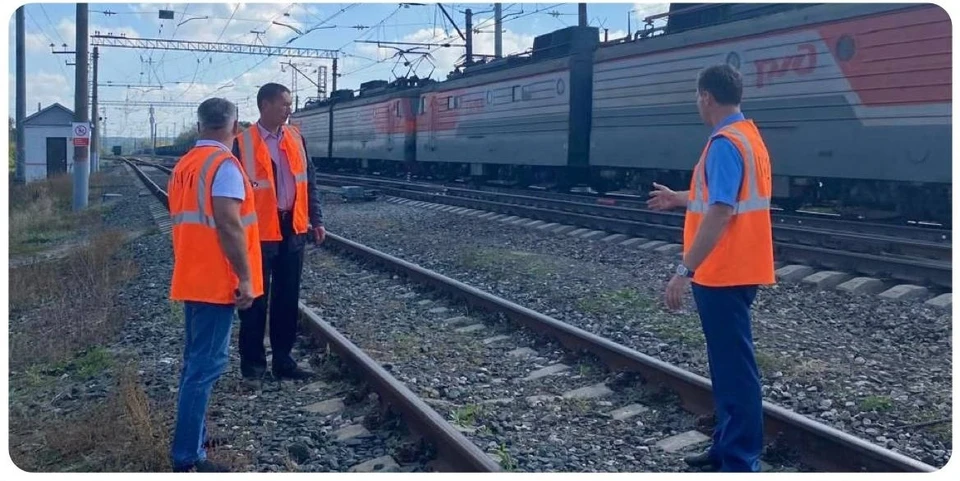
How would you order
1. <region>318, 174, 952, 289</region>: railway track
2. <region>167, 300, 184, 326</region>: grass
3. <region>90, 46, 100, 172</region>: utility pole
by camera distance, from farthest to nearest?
<region>90, 46, 100, 172</region>: utility pole, <region>318, 174, 952, 289</region>: railway track, <region>167, 300, 184, 326</region>: grass

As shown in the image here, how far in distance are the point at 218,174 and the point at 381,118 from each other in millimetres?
28286

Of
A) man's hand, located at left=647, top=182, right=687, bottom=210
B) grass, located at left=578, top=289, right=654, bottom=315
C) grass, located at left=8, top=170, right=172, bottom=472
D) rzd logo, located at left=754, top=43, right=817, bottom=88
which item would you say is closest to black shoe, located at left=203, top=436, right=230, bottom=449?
grass, located at left=8, top=170, right=172, bottom=472

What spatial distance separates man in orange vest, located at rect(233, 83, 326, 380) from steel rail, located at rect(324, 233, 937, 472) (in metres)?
1.85

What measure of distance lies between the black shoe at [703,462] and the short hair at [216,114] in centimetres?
272

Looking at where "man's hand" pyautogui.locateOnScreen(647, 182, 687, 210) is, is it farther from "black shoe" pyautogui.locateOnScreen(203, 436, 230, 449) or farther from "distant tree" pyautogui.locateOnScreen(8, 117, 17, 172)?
"distant tree" pyautogui.locateOnScreen(8, 117, 17, 172)

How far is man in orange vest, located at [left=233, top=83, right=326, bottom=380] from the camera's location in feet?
20.1

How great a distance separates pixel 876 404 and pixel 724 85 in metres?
2.22

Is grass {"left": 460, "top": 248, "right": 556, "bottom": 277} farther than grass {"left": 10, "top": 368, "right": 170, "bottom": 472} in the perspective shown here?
Yes

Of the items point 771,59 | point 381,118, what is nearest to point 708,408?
point 771,59

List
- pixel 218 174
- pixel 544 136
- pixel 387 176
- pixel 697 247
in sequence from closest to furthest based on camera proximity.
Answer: pixel 697 247
pixel 218 174
pixel 544 136
pixel 387 176

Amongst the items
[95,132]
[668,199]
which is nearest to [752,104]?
[668,199]

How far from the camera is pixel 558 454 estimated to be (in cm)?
486

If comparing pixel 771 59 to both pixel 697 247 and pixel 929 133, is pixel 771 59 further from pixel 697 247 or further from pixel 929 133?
pixel 697 247

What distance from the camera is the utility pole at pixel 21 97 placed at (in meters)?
26.9
